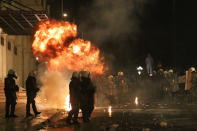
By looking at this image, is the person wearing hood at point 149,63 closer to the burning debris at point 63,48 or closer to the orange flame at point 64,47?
the burning debris at point 63,48

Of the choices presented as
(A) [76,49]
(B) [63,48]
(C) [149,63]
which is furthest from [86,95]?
(C) [149,63]

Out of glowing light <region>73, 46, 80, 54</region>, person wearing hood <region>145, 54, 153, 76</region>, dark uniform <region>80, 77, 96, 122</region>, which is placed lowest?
dark uniform <region>80, 77, 96, 122</region>

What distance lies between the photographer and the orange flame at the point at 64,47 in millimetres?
25931

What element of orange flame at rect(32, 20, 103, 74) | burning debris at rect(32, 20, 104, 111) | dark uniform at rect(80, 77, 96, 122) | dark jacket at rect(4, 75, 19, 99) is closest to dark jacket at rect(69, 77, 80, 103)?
dark uniform at rect(80, 77, 96, 122)

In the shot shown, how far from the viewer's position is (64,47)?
27219 millimetres

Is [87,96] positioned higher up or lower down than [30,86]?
lower down

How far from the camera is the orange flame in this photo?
2593 centimetres

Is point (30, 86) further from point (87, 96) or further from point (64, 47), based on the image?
point (64, 47)

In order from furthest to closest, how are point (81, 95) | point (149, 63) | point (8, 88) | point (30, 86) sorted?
1. point (149, 63)
2. point (30, 86)
3. point (8, 88)
4. point (81, 95)

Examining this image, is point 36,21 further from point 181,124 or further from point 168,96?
point 181,124

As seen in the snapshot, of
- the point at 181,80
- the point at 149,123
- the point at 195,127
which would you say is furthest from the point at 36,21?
the point at 195,127

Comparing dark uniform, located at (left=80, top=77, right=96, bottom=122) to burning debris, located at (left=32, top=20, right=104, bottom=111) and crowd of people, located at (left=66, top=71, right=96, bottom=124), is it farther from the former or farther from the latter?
burning debris, located at (left=32, top=20, right=104, bottom=111)

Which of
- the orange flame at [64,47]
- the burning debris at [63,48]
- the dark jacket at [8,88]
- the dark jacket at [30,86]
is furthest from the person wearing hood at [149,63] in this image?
the dark jacket at [8,88]

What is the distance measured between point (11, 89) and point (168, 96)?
12.4 m
